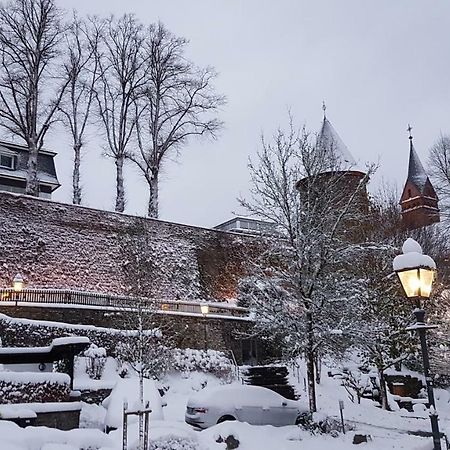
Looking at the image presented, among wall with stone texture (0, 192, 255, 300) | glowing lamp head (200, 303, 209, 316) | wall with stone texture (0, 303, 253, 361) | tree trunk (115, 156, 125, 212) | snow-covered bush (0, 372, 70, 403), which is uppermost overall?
tree trunk (115, 156, 125, 212)

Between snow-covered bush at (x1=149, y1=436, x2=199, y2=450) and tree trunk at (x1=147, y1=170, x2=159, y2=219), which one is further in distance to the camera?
tree trunk at (x1=147, y1=170, x2=159, y2=219)

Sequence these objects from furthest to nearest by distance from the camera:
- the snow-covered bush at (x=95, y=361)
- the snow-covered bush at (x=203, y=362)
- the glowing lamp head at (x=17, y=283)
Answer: the snow-covered bush at (x=203, y=362), the glowing lamp head at (x=17, y=283), the snow-covered bush at (x=95, y=361)

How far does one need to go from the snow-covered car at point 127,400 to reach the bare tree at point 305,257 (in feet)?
11.4

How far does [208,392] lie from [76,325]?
6.54 metres

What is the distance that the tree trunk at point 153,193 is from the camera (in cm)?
2482

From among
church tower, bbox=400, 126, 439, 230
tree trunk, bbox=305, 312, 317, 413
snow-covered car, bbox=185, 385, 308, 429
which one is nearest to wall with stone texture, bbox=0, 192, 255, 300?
tree trunk, bbox=305, 312, 317, 413

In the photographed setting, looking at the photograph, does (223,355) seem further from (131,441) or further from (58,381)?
(131,441)

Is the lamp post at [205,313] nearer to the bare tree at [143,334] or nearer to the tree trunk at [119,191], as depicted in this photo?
the bare tree at [143,334]

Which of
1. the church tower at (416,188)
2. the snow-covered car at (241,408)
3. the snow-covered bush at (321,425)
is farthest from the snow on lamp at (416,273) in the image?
the church tower at (416,188)

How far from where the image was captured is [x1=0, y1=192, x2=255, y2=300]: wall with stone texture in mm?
18922

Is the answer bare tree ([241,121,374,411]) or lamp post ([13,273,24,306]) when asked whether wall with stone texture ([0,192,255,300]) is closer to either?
lamp post ([13,273,24,306])

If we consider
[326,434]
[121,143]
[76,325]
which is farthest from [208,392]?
[121,143]

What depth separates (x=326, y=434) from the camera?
34.1ft

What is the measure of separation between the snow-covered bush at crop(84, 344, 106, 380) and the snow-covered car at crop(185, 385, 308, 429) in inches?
197
